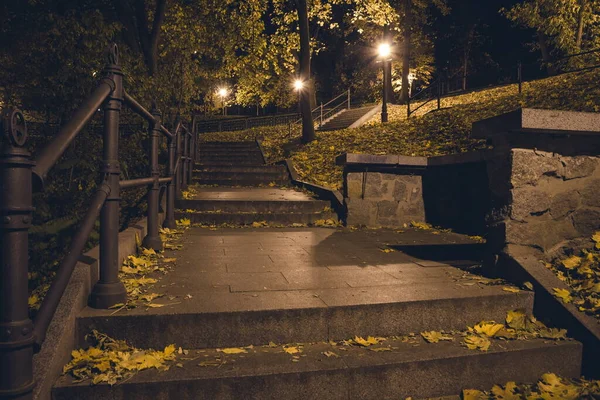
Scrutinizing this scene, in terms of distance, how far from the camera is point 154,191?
12.4ft

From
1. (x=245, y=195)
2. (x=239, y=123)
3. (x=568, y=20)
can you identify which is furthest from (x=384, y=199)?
(x=239, y=123)

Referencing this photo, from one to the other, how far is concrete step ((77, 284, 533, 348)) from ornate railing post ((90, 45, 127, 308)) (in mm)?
124

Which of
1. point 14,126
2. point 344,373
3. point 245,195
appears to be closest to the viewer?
point 14,126

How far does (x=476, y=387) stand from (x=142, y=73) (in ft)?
33.0

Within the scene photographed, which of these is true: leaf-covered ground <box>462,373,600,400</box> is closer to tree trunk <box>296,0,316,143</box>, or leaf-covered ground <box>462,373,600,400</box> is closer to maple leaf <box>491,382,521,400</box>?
maple leaf <box>491,382,521,400</box>

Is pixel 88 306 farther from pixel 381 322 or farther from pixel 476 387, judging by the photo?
pixel 476 387

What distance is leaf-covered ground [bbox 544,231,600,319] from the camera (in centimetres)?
283

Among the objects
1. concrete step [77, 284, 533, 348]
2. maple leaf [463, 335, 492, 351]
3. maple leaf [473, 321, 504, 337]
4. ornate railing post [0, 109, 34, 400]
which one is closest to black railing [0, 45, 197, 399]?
ornate railing post [0, 109, 34, 400]

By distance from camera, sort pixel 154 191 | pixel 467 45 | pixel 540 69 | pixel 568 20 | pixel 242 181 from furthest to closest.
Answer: pixel 467 45
pixel 540 69
pixel 568 20
pixel 242 181
pixel 154 191

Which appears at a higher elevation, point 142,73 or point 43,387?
point 142,73

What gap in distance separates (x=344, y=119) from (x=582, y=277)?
60.2ft

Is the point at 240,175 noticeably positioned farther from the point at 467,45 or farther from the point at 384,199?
the point at 467,45

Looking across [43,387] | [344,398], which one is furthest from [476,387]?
[43,387]

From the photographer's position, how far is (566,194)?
3.42 meters
